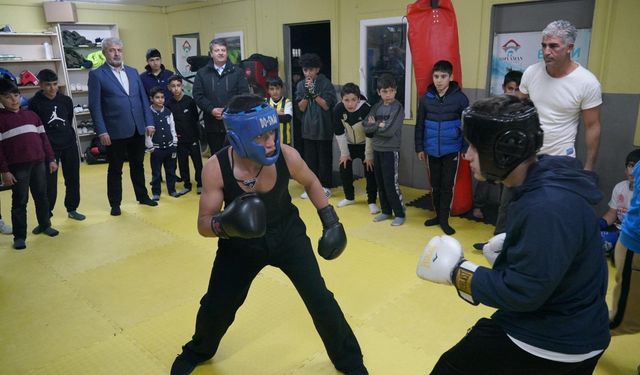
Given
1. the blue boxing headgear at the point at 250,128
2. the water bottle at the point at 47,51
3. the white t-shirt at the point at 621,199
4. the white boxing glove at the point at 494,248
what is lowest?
the white t-shirt at the point at 621,199

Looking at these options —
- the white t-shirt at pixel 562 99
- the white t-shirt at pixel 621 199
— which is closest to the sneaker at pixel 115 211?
the white t-shirt at pixel 562 99

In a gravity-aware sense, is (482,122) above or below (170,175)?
above

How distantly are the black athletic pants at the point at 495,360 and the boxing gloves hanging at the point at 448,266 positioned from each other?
0.13 meters

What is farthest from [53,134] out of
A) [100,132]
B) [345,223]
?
[345,223]

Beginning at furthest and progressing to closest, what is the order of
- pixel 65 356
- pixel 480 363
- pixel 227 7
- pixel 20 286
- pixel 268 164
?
pixel 227 7
pixel 20 286
pixel 65 356
pixel 268 164
pixel 480 363

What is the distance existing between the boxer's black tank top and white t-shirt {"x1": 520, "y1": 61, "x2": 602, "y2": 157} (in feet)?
6.53

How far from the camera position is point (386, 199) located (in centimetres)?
464

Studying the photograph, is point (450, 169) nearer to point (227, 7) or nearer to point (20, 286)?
point (20, 286)

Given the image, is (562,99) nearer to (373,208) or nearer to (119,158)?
(373,208)

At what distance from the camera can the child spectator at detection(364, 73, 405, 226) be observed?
172 inches

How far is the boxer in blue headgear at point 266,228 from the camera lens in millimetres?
1968

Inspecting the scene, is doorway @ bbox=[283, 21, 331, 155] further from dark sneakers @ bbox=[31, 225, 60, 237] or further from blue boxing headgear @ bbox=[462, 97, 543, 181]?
blue boxing headgear @ bbox=[462, 97, 543, 181]

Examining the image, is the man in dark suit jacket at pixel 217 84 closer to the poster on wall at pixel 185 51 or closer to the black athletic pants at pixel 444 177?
the black athletic pants at pixel 444 177

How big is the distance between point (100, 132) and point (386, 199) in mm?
2949
